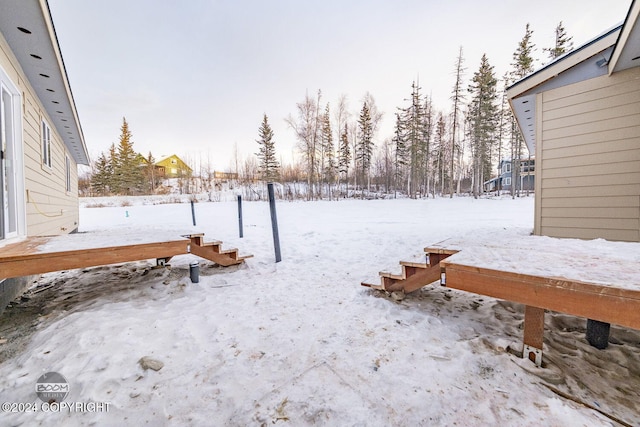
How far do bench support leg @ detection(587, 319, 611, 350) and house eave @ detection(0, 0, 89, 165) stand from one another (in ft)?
16.9

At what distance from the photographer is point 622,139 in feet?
10.8

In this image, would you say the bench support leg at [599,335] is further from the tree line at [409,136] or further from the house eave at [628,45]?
the tree line at [409,136]

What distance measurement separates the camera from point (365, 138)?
2178cm

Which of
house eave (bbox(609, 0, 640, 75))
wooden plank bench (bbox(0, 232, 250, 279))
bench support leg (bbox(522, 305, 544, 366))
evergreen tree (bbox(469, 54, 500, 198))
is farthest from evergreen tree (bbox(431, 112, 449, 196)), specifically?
wooden plank bench (bbox(0, 232, 250, 279))

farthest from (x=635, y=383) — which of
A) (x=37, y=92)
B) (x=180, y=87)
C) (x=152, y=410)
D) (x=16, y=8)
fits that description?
(x=180, y=87)

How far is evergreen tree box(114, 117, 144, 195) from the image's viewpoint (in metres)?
24.3

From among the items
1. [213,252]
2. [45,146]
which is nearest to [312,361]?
[213,252]

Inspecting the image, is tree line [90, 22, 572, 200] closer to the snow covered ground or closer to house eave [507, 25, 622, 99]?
house eave [507, 25, 622, 99]

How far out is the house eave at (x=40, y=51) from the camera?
2256 millimetres

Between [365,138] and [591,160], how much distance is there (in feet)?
62.8

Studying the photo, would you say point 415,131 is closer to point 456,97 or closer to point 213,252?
point 456,97

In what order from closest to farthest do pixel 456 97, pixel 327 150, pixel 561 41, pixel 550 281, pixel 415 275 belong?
pixel 550 281
pixel 415 275
pixel 561 41
pixel 456 97
pixel 327 150

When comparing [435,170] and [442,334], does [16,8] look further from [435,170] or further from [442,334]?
[435,170]

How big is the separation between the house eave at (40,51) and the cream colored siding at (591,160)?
20.8 ft
